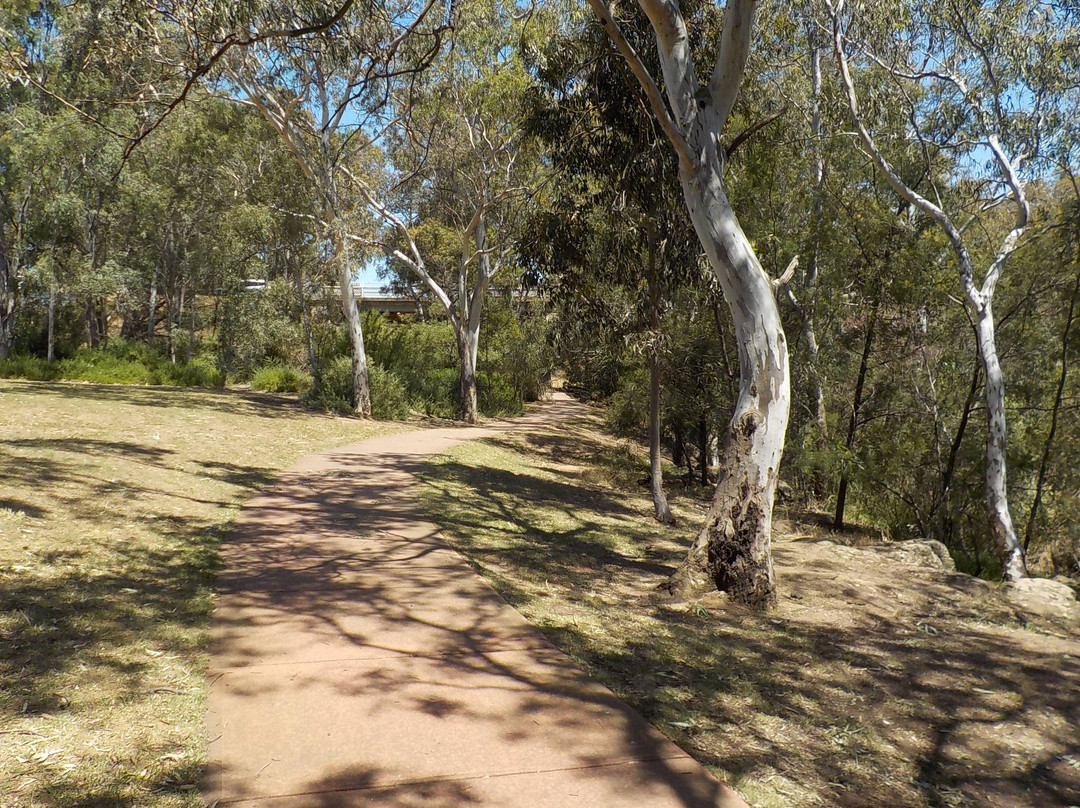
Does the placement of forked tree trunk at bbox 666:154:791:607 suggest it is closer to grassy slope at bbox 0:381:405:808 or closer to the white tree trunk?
grassy slope at bbox 0:381:405:808

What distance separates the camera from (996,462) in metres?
11.9

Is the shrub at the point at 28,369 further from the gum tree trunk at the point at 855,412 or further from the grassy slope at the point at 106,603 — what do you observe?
the gum tree trunk at the point at 855,412

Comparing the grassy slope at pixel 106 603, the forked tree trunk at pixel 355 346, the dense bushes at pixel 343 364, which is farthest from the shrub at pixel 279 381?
the grassy slope at pixel 106 603

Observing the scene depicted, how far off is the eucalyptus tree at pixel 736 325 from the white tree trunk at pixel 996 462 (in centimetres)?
653

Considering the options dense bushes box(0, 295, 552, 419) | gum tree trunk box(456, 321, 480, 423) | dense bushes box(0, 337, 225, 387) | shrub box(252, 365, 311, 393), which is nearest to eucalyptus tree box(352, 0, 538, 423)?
gum tree trunk box(456, 321, 480, 423)

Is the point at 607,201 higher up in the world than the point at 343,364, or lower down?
higher up

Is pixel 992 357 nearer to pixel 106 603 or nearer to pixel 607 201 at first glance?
pixel 607 201

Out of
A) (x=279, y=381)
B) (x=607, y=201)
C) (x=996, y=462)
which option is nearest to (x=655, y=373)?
(x=607, y=201)

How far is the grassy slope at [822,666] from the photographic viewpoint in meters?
3.87

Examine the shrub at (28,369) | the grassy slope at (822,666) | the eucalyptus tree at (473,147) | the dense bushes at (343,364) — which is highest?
the eucalyptus tree at (473,147)

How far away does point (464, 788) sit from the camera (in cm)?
334

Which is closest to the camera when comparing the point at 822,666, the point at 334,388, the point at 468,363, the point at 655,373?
the point at 822,666

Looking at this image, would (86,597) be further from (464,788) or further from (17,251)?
(17,251)

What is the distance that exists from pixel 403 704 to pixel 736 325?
4434mm
